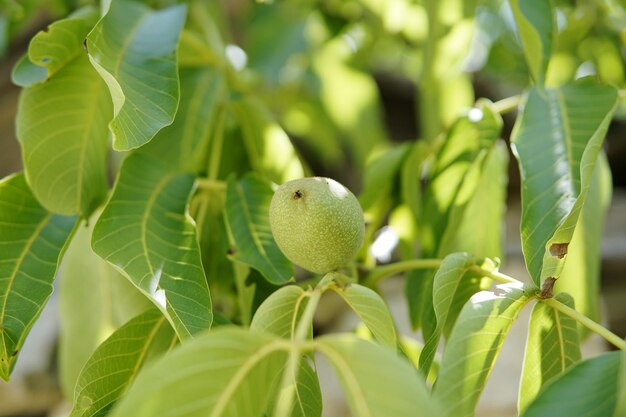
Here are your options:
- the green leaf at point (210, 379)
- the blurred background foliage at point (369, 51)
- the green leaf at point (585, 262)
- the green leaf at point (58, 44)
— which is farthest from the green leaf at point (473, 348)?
the blurred background foliage at point (369, 51)

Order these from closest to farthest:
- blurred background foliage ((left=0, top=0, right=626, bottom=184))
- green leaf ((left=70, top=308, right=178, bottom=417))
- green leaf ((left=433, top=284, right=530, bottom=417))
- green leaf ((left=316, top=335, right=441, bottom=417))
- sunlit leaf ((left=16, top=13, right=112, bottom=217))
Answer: green leaf ((left=316, top=335, right=441, bottom=417)) → green leaf ((left=433, top=284, right=530, bottom=417)) → green leaf ((left=70, top=308, right=178, bottom=417)) → sunlit leaf ((left=16, top=13, right=112, bottom=217)) → blurred background foliage ((left=0, top=0, right=626, bottom=184))

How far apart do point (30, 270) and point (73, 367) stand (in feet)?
0.94

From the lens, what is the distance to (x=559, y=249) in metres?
0.60

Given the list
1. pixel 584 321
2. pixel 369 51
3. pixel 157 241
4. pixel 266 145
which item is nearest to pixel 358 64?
pixel 369 51

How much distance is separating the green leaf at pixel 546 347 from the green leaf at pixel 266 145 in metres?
0.38

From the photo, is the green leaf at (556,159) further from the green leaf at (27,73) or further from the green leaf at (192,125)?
the green leaf at (27,73)

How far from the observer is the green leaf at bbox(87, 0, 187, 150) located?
61cm

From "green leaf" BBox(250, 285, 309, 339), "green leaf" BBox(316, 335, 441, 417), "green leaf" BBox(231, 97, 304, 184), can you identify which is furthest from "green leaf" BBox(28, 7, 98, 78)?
"green leaf" BBox(316, 335, 441, 417)

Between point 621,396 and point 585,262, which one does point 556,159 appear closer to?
point 585,262

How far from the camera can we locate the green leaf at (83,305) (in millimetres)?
924

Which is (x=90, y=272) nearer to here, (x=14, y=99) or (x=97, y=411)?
(x=97, y=411)

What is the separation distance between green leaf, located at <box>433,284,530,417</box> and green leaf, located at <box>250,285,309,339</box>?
122 millimetres

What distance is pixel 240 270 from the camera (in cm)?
77

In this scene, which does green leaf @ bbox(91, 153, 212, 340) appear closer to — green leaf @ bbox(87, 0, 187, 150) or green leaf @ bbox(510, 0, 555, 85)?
green leaf @ bbox(87, 0, 187, 150)
